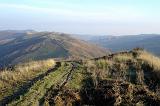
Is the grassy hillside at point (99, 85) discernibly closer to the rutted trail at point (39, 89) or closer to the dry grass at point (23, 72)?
the rutted trail at point (39, 89)

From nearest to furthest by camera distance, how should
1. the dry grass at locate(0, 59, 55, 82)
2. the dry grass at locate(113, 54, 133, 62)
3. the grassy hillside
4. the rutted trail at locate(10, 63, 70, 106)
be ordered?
the rutted trail at locate(10, 63, 70, 106) → the grassy hillside → the dry grass at locate(0, 59, 55, 82) → the dry grass at locate(113, 54, 133, 62)

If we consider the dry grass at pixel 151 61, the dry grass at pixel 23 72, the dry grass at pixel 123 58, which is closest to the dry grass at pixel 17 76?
the dry grass at pixel 23 72

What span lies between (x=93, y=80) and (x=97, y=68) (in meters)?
3.14

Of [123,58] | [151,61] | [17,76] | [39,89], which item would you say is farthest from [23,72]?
[151,61]

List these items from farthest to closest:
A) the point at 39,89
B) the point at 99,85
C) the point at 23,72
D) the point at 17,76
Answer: the point at 23,72 → the point at 17,76 → the point at 99,85 → the point at 39,89

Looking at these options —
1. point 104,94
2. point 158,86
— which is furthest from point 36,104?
point 158,86

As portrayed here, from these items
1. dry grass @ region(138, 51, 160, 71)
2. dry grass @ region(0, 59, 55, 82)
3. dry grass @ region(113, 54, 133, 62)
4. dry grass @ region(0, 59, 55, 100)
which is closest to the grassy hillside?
dry grass @ region(138, 51, 160, 71)

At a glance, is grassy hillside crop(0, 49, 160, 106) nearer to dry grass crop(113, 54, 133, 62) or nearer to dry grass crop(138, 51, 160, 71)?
dry grass crop(138, 51, 160, 71)

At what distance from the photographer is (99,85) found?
67.7 ft

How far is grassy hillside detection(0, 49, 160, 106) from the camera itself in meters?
18.2

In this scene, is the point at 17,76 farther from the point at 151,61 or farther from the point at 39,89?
the point at 151,61

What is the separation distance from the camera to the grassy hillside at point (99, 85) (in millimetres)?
18188

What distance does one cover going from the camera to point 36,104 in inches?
672

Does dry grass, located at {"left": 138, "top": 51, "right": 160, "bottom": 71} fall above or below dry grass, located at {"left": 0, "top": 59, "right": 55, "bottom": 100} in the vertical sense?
above
